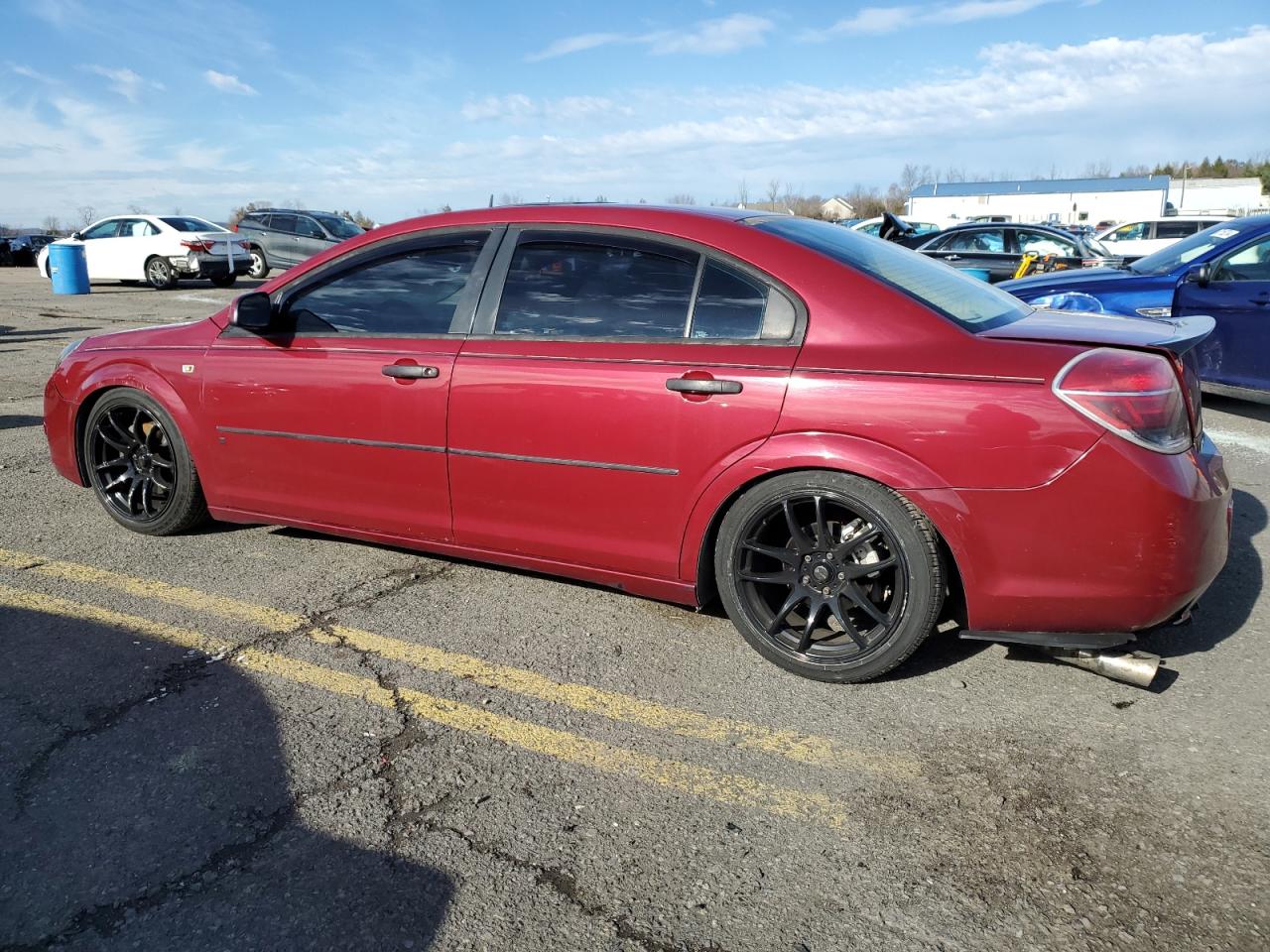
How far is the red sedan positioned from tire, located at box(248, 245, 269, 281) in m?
18.4

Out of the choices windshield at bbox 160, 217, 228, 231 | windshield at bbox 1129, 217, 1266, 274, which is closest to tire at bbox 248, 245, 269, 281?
windshield at bbox 160, 217, 228, 231

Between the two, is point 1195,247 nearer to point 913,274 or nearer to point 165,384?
point 913,274

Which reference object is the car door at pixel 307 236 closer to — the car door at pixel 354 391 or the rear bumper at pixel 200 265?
the rear bumper at pixel 200 265

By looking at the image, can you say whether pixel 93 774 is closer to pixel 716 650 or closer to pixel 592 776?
pixel 592 776

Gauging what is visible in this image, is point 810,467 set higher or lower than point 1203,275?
lower

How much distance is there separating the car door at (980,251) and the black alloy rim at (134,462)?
12148 mm

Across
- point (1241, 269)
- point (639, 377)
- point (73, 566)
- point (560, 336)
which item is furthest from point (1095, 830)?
point (1241, 269)

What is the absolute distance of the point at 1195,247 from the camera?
7.85 metres

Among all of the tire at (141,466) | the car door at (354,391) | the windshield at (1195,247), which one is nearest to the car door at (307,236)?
the windshield at (1195,247)

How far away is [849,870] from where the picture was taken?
2270 millimetres

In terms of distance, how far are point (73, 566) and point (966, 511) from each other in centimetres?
371

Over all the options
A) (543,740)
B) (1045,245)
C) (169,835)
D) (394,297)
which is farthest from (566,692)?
(1045,245)

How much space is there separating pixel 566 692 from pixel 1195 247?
7179mm

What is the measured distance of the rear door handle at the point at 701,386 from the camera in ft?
10.4
